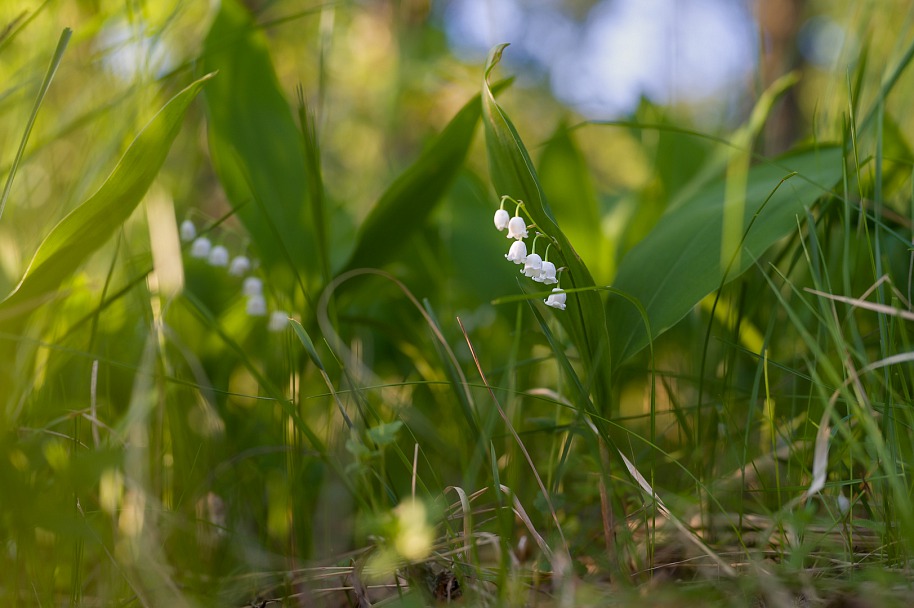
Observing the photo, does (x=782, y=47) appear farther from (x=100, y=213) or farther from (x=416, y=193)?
(x=100, y=213)

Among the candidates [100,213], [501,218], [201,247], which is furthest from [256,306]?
[501,218]

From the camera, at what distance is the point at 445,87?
3.88 meters

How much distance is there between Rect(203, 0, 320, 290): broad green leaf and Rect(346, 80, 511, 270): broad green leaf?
12cm

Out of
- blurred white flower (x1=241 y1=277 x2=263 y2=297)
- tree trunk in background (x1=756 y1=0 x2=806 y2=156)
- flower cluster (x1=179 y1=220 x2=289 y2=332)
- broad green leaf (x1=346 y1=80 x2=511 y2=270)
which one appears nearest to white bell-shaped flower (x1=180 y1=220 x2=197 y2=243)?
flower cluster (x1=179 y1=220 x2=289 y2=332)

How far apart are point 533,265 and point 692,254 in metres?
0.23

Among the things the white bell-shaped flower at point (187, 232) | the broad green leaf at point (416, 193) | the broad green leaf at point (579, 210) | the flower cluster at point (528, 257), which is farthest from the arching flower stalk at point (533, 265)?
the white bell-shaped flower at point (187, 232)

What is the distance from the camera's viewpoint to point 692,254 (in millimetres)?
825

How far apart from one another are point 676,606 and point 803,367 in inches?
23.1

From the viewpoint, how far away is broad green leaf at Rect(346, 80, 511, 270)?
957 millimetres

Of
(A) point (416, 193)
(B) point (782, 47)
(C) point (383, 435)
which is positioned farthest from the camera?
(B) point (782, 47)

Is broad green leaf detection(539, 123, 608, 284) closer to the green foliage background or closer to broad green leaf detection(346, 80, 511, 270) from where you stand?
the green foliage background

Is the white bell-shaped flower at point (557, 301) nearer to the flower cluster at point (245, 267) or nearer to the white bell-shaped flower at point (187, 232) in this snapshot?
the flower cluster at point (245, 267)

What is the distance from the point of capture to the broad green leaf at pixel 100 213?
0.69 metres

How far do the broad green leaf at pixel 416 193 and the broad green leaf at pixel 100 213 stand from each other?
0.34m
